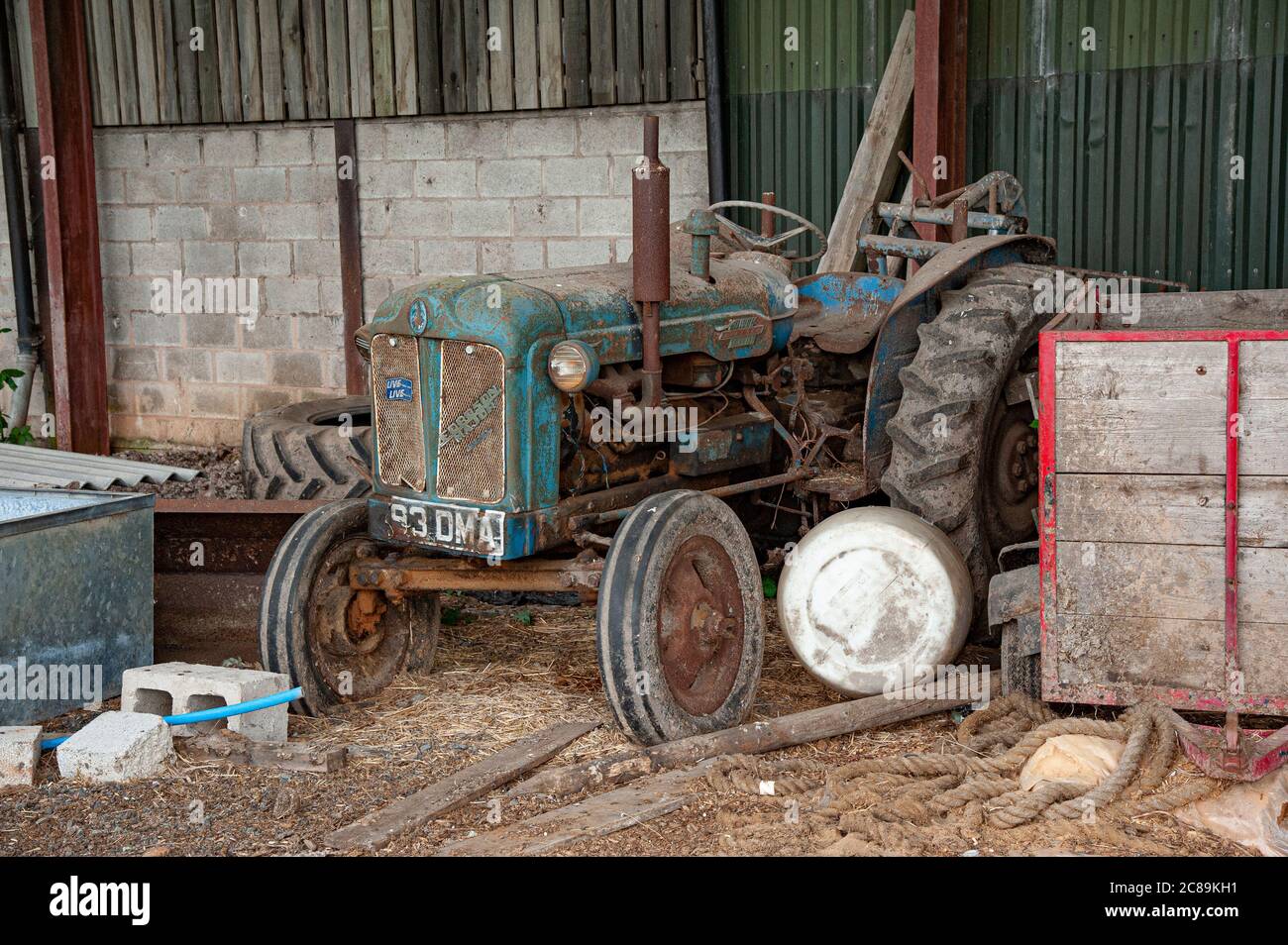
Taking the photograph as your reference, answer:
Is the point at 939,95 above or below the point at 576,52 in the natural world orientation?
below

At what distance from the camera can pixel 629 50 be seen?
8312 millimetres

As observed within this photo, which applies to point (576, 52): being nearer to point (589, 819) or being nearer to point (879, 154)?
point (879, 154)

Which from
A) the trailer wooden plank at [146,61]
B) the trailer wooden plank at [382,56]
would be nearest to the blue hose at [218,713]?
the trailer wooden plank at [382,56]

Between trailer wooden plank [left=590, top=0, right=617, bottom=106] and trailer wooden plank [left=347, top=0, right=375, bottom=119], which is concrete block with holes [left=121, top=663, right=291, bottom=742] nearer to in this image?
trailer wooden plank [left=590, top=0, right=617, bottom=106]

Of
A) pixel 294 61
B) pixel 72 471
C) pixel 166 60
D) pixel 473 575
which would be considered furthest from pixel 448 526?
pixel 166 60

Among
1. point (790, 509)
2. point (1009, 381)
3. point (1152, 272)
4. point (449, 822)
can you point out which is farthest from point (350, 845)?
point (1152, 272)

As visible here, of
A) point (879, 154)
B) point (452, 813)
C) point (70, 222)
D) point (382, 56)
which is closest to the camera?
point (452, 813)

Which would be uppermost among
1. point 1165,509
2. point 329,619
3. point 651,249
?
point 651,249

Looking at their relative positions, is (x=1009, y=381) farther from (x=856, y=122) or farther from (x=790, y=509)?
(x=856, y=122)

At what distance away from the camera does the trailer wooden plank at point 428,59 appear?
8883mm

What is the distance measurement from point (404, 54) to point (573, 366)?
505cm

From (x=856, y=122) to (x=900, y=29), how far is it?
1.75 feet

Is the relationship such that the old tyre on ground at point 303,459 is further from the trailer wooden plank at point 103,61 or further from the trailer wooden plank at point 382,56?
the trailer wooden plank at point 103,61

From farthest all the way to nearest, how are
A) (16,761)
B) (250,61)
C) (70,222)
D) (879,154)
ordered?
(70,222), (250,61), (879,154), (16,761)
